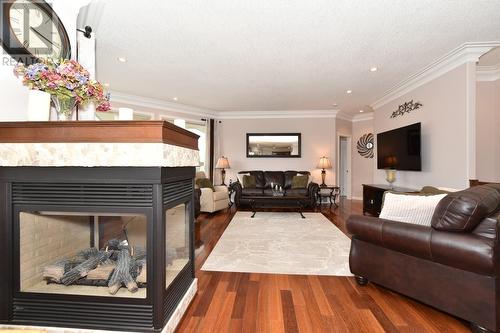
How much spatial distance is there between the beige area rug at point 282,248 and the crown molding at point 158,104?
3449 millimetres

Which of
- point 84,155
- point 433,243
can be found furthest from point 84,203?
point 433,243

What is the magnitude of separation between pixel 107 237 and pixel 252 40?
2.69 metres

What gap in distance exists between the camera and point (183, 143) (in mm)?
1625

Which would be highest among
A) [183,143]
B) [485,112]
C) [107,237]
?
[485,112]

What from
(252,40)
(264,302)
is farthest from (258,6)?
(264,302)

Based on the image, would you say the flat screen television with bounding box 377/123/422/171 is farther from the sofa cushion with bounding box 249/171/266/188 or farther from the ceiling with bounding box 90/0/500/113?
the sofa cushion with bounding box 249/171/266/188

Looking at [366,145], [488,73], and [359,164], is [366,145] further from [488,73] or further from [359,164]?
[488,73]

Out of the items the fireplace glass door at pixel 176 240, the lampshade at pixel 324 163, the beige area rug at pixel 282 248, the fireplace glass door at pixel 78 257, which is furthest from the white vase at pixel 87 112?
the lampshade at pixel 324 163

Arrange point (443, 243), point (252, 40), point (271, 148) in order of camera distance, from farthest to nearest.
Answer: point (271, 148) < point (252, 40) < point (443, 243)

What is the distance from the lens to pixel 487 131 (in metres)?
3.83

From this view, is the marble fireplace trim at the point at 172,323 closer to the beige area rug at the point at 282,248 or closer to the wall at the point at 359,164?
the beige area rug at the point at 282,248

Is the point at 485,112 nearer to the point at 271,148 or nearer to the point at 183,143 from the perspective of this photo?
the point at 271,148

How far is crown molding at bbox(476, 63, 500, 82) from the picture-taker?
370 centimetres

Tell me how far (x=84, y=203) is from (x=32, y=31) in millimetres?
1162
